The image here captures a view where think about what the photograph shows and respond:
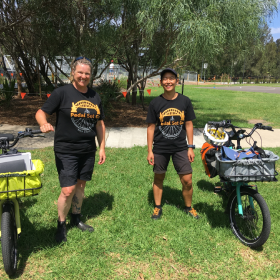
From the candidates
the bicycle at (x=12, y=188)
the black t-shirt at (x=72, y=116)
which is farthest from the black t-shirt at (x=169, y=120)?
the bicycle at (x=12, y=188)

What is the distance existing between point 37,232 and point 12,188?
1154mm

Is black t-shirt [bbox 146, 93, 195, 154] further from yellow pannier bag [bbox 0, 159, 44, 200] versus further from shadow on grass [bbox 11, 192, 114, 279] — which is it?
yellow pannier bag [bbox 0, 159, 44, 200]

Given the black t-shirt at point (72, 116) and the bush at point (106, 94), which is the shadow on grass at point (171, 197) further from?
the bush at point (106, 94)

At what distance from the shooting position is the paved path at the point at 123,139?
23.0 feet

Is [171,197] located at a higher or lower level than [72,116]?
lower

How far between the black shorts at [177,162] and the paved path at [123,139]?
3.66 m

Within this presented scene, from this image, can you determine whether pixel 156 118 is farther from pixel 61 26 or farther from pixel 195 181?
pixel 61 26

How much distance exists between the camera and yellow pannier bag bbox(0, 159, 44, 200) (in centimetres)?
233

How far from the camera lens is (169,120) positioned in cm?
327

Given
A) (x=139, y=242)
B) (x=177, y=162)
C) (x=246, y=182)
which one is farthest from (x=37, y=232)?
(x=246, y=182)

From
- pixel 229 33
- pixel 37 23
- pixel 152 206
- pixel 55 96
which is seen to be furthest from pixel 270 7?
pixel 55 96

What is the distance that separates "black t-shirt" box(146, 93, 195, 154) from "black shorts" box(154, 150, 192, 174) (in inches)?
2.5

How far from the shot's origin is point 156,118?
10.9 ft

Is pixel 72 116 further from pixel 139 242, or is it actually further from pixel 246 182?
pixel 246 182
